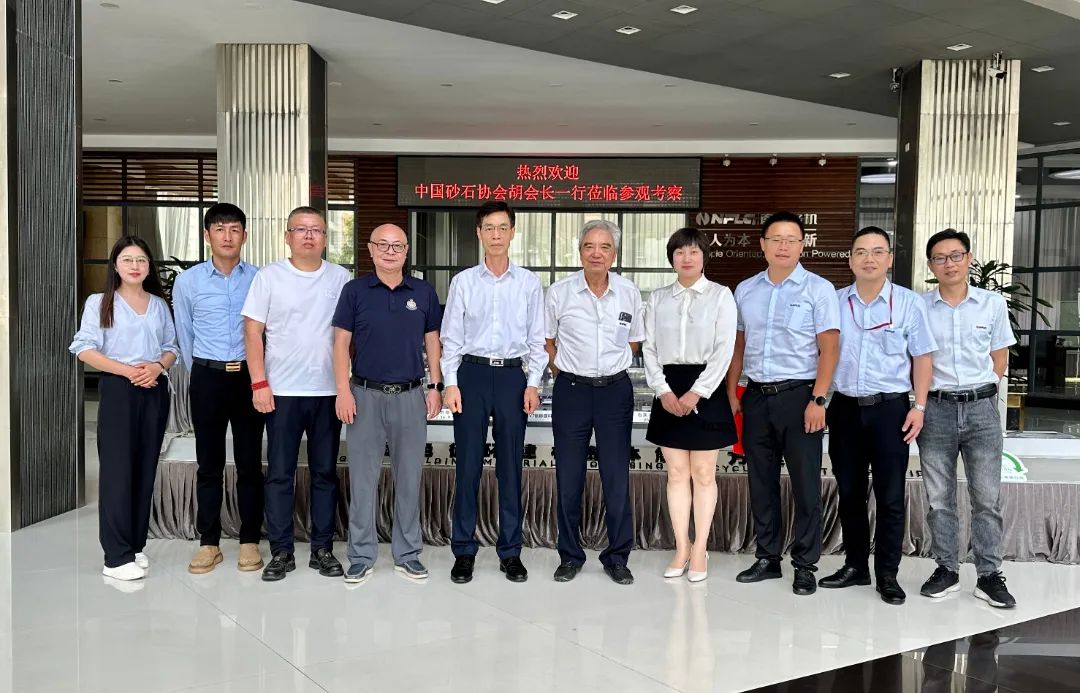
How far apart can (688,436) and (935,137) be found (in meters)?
5.30

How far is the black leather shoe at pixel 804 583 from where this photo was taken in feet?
12.3

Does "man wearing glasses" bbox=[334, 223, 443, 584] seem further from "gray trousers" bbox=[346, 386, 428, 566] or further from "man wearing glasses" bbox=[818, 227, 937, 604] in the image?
"man wearing glasses" bbox=[818, 227, 937, 604]

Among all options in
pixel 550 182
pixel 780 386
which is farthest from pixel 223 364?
pixel 550 182

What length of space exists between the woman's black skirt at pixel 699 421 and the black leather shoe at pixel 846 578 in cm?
73

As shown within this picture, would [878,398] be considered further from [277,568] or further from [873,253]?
[277,568]

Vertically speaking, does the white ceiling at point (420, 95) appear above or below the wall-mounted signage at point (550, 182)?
above

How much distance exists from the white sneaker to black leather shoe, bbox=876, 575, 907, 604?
10.2ft

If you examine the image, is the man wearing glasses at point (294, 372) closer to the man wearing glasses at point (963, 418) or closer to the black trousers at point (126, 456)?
the black trousers at point (126, 456)

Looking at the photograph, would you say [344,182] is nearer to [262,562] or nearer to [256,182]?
[256,182]

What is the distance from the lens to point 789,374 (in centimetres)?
375

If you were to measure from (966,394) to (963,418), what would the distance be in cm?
10

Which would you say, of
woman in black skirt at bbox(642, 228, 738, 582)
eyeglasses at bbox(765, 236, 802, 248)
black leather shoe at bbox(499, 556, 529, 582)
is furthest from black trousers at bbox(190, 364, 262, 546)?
eyeglasses at bbox(765, 236, 802, 248)

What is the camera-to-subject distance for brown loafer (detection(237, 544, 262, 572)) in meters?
4.00

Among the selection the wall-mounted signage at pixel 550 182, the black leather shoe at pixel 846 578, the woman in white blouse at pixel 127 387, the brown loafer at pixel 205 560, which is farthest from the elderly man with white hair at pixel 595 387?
the wall-mounted signage at pixel 550 182
